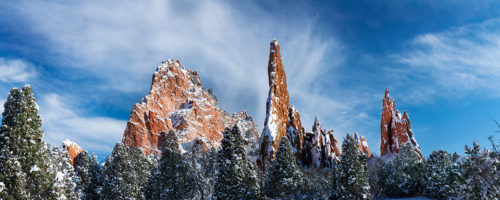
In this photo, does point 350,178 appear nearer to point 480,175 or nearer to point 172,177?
point 480,175

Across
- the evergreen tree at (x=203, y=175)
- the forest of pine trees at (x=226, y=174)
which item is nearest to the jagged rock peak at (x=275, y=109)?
the evergreen tree at (x=203, y=175)

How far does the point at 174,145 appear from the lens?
133 feet

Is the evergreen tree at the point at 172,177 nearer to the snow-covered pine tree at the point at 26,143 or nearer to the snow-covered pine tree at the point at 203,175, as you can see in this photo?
the snow-covered pine tree at the point at 203,175

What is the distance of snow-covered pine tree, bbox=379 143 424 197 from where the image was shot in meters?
36.1

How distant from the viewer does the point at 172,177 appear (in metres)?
38.2

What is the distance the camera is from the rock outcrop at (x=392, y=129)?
187 ft

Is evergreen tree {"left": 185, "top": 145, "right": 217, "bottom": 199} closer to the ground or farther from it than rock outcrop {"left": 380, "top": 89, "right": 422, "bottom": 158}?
closer to the ground

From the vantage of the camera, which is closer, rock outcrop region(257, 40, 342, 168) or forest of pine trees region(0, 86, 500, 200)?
forest of pine trees region(0, 86, 500, 200)

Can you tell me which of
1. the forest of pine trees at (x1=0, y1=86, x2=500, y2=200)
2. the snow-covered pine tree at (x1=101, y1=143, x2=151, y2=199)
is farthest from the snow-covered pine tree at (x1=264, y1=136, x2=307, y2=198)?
the snow-covered pine tree at (x1=101, y1=143, x2=151, y2=199)

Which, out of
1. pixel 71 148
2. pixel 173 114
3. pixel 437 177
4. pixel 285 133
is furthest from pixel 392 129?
pixel 173 114

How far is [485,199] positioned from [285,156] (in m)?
21.1

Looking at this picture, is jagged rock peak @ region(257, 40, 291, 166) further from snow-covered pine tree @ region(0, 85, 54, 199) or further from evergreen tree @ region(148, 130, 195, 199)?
snow-covered pine tree @ region(0, 85, 54, 199)

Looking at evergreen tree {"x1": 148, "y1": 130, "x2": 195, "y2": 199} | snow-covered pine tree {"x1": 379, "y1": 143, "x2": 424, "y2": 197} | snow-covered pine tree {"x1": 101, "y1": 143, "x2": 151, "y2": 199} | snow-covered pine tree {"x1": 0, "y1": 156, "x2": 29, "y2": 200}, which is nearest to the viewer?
snow-covered pine tree {"x1": 0, "y1": 156, "x2": 29, "y2": 200}

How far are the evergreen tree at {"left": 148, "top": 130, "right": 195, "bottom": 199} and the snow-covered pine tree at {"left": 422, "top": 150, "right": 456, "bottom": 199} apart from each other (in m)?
28.0
